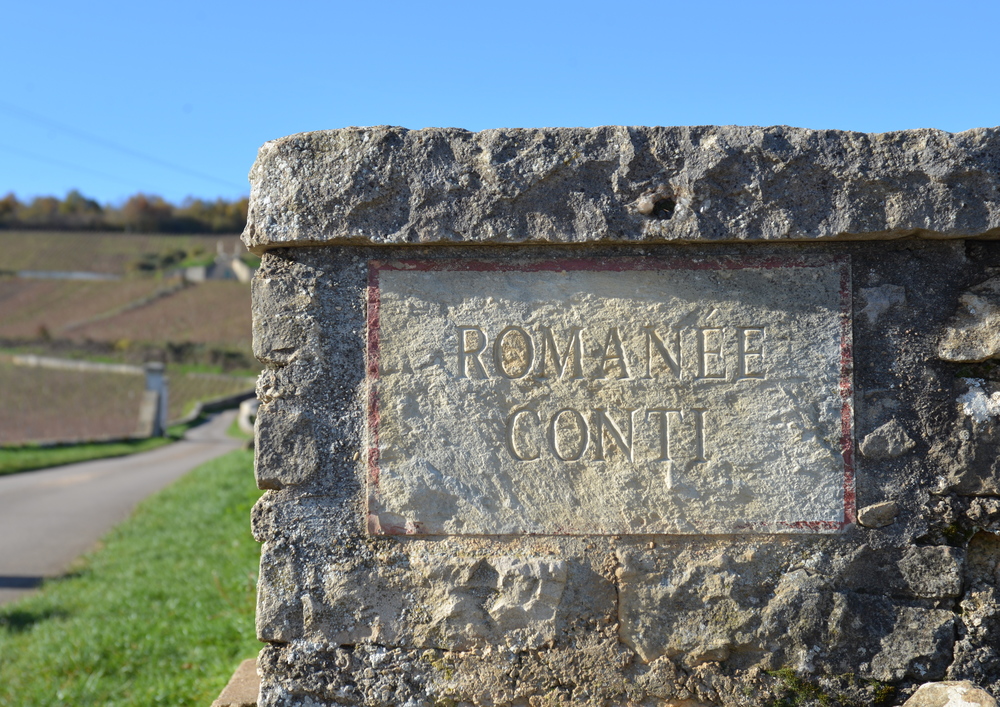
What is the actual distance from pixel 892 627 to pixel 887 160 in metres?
1.13

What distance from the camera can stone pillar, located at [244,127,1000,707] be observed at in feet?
6.45

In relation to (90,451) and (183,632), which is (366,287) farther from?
(90,451)

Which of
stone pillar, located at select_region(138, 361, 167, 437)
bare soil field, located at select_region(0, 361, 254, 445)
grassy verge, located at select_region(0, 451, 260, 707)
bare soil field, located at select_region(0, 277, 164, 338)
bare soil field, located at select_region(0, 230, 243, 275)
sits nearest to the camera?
grassy verge, located at select_region(0, 451, 260, 707)

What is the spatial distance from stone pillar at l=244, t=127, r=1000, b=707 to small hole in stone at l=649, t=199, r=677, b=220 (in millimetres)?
11

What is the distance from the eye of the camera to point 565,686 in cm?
201

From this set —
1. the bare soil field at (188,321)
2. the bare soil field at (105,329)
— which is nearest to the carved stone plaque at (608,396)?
the bare soil field at (105,329)

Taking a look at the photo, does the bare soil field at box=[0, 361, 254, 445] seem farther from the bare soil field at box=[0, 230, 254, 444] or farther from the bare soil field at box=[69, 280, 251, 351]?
the bare soil field at box=[69, 280, 251, 351]

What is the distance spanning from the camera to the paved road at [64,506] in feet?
20.8

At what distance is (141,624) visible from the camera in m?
4.56

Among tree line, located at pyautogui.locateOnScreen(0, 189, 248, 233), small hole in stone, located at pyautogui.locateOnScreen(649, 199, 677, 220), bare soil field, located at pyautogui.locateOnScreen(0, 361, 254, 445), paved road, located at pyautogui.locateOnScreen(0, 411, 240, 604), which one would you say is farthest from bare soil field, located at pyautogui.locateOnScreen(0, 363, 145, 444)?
tree line, located at pyautogui.locateOnScreen(0, 189, 248, 233)

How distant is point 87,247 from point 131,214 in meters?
7.90

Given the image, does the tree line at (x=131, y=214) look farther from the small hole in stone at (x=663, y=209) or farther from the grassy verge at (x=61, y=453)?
the small hole in stone at (x=663, y=209)

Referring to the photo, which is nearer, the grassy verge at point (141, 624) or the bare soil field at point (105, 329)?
the grassy verge at point (141, 624)

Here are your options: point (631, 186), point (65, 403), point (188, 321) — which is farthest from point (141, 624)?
point (188, 321)
